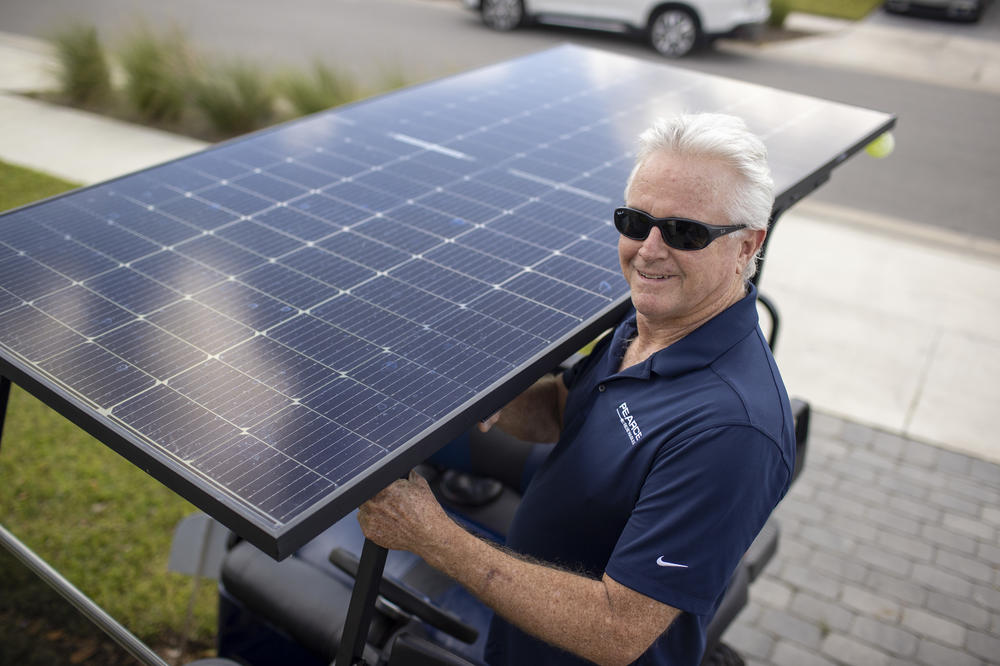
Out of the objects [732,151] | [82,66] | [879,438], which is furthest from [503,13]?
[732,151]

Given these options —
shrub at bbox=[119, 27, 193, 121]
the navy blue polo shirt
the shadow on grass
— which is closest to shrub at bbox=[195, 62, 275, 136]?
shrub at bbox=[119, 27, 193, 121]

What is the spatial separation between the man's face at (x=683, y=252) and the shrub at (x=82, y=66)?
1124cm

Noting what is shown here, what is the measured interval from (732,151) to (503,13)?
47.1 ft

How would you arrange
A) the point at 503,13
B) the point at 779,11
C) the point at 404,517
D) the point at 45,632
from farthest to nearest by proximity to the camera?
the point at 779,11, the point at 503,13, the point at 45,632, the point at 404,517

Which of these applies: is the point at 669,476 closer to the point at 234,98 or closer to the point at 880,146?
the point at 880,146

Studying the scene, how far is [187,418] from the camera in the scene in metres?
1.93

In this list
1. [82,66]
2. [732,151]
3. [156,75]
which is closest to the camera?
[732,151]

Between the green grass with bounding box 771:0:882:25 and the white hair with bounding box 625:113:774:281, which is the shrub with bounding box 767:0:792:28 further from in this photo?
the white hair with bounding box 625:113:774:281

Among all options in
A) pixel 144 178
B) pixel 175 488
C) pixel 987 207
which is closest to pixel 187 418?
pixel 175 488

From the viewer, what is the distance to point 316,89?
10.4 metres

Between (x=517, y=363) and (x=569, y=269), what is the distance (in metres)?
0.65

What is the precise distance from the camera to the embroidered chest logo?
2.18m

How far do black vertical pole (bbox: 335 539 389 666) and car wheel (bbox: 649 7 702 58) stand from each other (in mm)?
13587

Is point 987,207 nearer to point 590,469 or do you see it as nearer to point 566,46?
point 566,46
